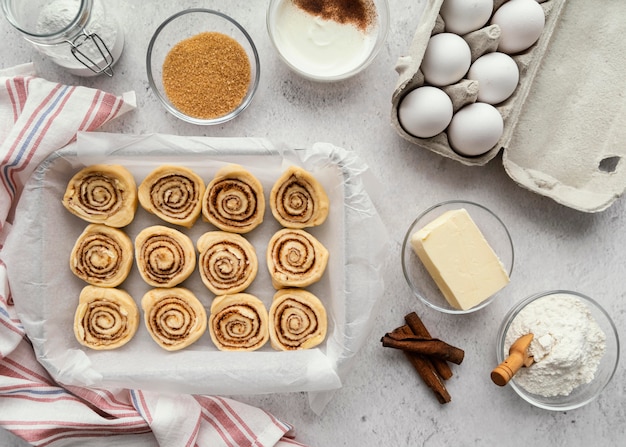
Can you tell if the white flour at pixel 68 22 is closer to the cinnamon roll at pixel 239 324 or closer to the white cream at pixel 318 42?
the white cream at pixel 318 42

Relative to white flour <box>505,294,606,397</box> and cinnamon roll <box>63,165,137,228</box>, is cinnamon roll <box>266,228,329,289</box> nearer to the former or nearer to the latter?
cinnamon roll <box>63,165,137,228</box>

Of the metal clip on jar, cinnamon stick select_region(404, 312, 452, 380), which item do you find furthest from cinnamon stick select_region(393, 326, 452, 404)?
the metal clip on jar

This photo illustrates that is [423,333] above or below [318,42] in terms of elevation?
below

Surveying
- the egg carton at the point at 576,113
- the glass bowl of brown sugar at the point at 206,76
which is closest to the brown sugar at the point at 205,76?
the glass bowl of brown sugar at the point at 206,76

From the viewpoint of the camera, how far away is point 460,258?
1555mm

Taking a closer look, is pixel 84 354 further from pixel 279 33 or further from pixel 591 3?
pixel 591 3

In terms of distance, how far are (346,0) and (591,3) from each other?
24.2 inches

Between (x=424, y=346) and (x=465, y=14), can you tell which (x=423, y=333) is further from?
(x=465, y=14)

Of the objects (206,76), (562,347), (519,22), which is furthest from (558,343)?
(206,76)

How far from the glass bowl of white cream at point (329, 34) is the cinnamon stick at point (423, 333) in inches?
24.2

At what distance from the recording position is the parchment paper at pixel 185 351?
4.91 feet

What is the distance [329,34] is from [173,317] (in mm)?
775

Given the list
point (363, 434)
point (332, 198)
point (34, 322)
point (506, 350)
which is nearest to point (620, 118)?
point (506, 350)

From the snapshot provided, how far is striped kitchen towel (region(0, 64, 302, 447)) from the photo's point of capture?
1476mm
